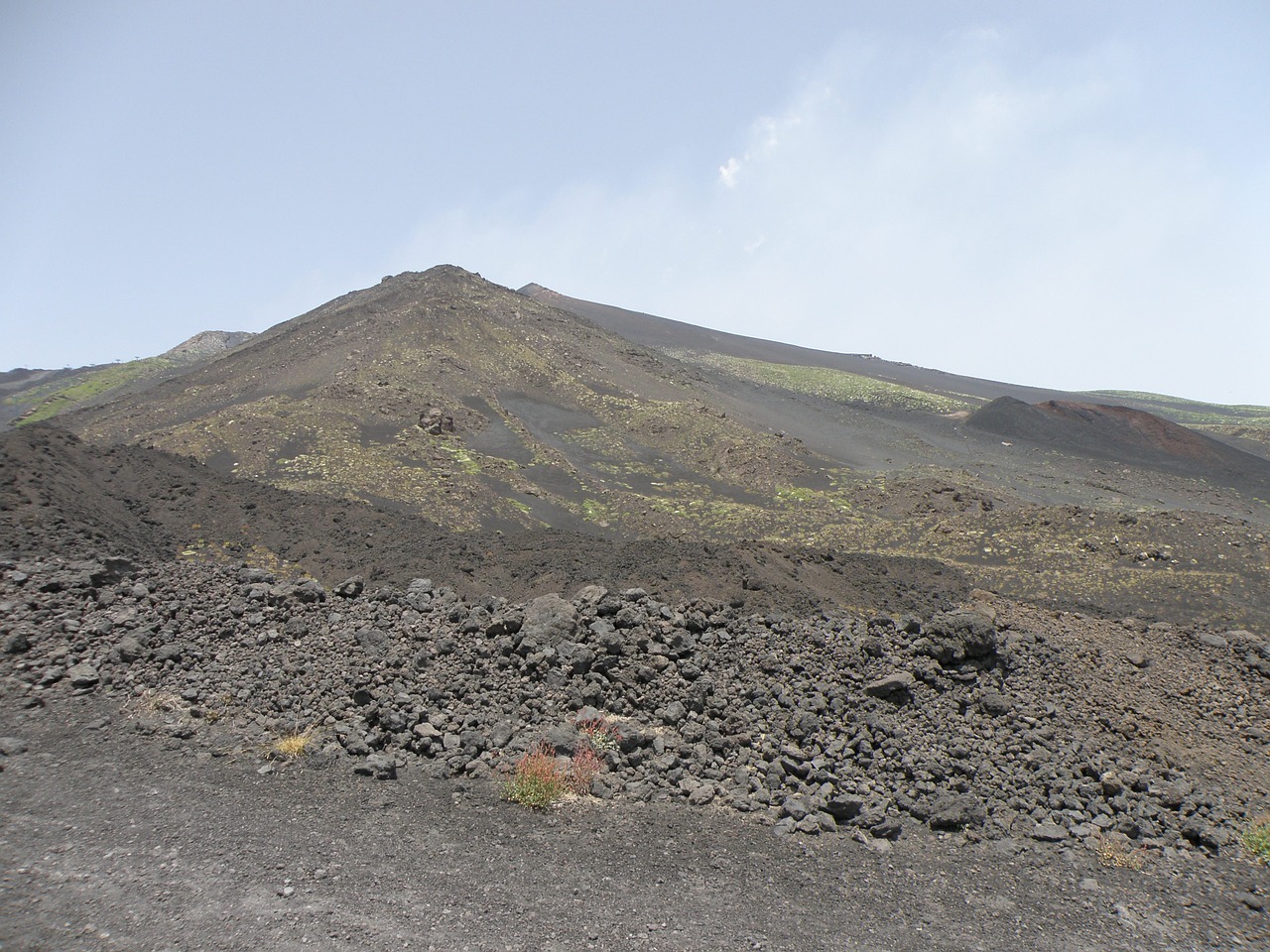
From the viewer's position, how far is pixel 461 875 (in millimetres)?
6344

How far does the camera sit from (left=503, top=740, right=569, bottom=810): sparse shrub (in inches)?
294

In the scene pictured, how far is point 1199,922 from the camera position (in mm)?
6719

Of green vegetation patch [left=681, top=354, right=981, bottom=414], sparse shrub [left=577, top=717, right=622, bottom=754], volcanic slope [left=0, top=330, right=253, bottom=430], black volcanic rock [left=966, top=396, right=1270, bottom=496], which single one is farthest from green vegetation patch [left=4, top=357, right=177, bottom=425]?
black volcanic rock [left=966, top=396, right=1270, bottom=496]

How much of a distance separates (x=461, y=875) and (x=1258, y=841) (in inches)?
312

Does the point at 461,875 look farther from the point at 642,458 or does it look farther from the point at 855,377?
the point at 855,377

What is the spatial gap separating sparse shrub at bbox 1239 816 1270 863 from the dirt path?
1.51ft

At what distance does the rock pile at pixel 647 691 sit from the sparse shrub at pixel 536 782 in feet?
1.15

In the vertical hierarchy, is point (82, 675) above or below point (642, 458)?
below

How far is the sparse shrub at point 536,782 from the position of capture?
7.46 metres

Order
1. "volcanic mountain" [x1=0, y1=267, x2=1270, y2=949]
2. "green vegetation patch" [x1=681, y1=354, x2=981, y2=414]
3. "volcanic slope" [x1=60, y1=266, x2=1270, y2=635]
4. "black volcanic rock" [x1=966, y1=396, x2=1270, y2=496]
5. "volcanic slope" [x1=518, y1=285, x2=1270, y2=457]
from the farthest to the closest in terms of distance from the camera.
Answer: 1. "volcanic slope" [x1=518, y1=285, x2=1270, y2=457]
2. "green vegetation patch" [x1=681, y1=354, x2=981, y2=414]
3. "black volcanic rock" [x1=966, y1=396, x2=1270, y2=496]
4. "volcanic slope" [x1=60, y1=266, x2=1270, y2=635]
5. "volcanic mountain" [x1=0, y1=267, x2=1270, y2=949]

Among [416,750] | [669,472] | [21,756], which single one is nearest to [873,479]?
[669,472]

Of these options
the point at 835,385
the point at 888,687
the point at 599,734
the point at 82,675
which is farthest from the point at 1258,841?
the point at 835,385

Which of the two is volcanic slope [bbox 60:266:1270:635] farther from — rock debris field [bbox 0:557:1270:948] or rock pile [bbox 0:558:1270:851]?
rock pile [bbox 0:558:1270:851]

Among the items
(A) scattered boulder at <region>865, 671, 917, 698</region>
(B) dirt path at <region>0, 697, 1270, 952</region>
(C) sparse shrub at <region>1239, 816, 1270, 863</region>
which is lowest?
(C) sparse shrub at <region>1239, 816, 1270, 863</region>
